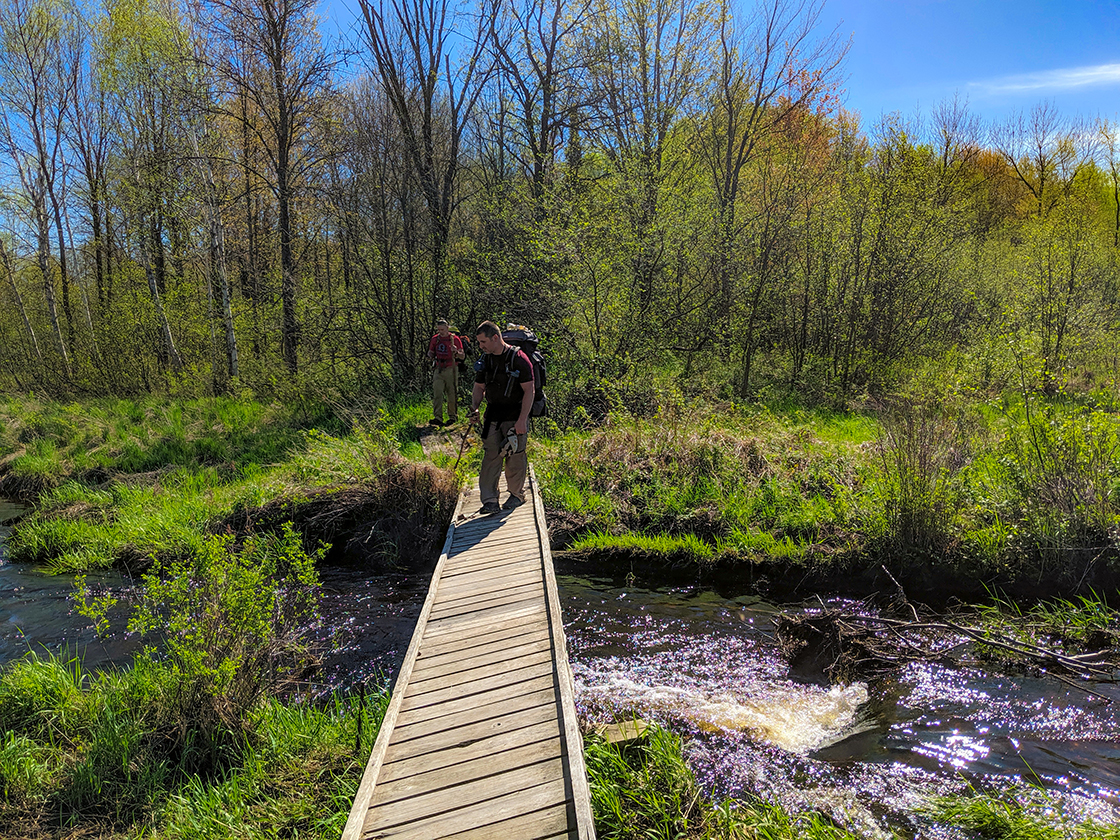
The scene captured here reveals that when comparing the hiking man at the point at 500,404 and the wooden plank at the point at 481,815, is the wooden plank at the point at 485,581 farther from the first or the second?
the wooden plank at the point at 481,815

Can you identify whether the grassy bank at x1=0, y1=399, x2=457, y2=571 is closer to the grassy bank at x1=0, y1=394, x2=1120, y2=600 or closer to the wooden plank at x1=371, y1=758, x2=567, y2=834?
the grassy bank at x1=0, y1=394, x2=1120, y2=600

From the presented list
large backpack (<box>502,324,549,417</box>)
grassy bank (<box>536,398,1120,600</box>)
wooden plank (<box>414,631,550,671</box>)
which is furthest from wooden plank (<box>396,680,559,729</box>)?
grassy bank (<box>536,398,1120,600</box>)

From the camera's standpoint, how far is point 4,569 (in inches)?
328

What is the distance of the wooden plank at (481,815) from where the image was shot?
8.88 feet

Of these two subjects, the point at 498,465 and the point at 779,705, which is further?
the point at 498,465

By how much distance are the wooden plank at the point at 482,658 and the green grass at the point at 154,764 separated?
2.79ft

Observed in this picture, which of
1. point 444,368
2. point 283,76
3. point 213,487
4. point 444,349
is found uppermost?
point 283,76

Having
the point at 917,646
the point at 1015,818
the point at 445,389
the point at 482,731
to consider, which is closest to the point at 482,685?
the point at 482,731

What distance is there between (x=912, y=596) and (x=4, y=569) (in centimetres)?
1218

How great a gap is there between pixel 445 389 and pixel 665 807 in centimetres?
904

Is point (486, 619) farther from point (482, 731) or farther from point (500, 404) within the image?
point (500, 404)

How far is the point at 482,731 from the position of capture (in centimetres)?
338

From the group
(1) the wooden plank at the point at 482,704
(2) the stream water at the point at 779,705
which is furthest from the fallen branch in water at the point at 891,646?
(1) the wooden plank at the point at 482,704

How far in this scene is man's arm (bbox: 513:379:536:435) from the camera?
635cm
